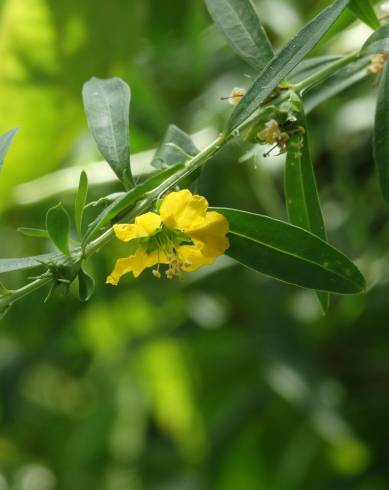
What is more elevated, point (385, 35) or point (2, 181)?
point (385, 35)

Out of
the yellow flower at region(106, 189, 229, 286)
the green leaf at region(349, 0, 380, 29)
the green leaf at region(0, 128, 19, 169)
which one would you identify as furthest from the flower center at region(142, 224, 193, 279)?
the green leaf at region(349, 0, 380, 29)

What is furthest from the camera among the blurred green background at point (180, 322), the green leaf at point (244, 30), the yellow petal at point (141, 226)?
the blurred green background at point (180, 322)

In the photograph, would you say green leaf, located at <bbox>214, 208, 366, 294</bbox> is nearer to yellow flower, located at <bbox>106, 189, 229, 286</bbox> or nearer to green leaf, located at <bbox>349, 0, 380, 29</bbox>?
yellow flower, located at <bbox>106, 189, 229, 286</bbox>

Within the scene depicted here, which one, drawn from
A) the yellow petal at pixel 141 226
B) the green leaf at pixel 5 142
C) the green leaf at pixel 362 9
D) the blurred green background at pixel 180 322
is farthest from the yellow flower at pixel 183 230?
the blurred green background at pixel 180 322

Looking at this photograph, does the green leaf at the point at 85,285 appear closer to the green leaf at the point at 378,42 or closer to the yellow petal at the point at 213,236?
the yellow petal at the point at 213,236

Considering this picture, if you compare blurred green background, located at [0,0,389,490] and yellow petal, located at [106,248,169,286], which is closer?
yellow petal, located at [106,248,169,286]

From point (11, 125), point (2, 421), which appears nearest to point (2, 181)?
point (11, 125)

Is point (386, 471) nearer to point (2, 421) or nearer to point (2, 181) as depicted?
point (2, 421)
